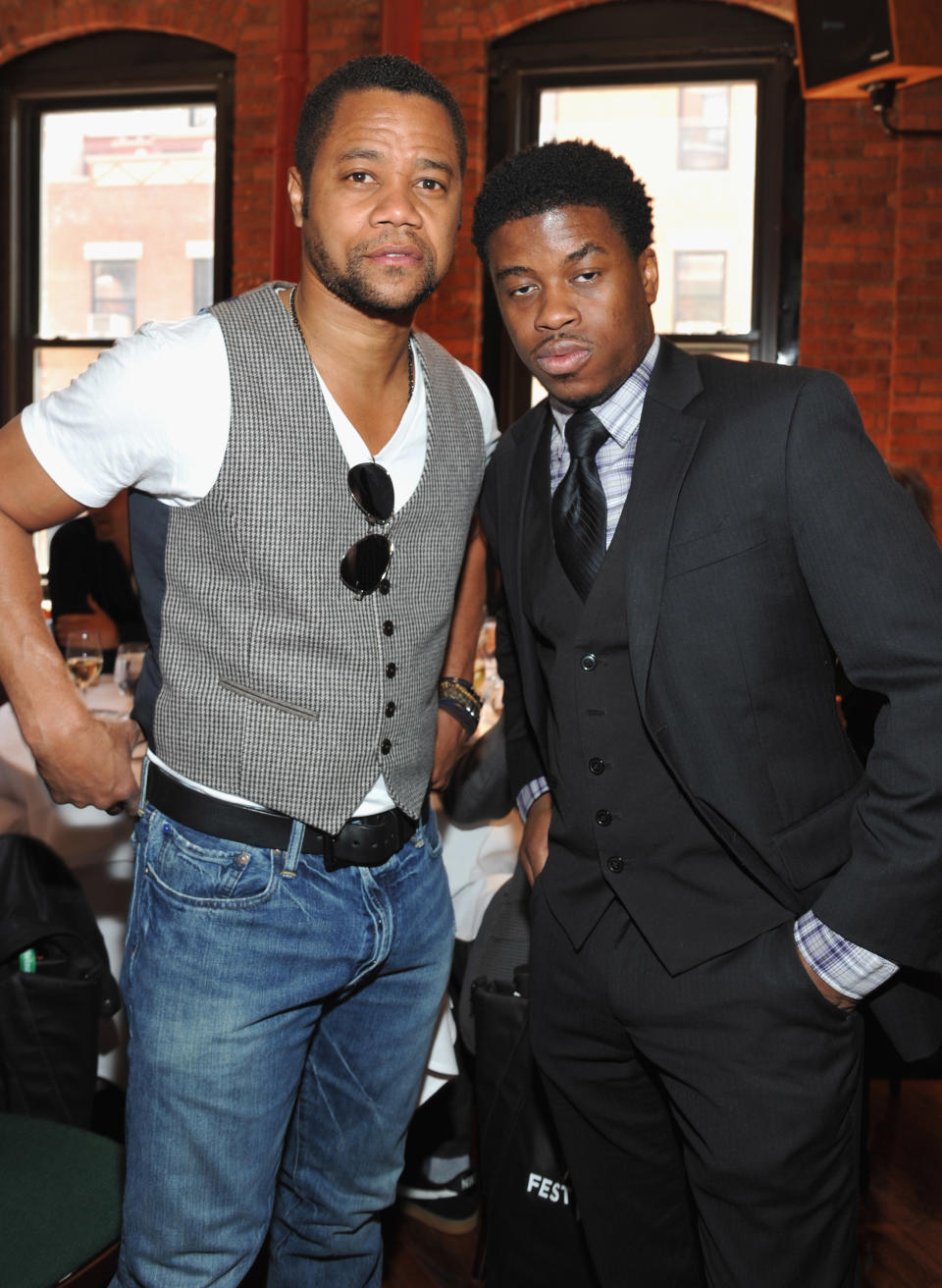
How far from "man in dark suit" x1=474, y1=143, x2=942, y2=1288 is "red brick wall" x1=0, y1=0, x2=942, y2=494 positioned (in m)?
4.36

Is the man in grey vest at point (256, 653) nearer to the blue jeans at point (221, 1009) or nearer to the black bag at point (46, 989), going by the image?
the blue jeans at point (221, 1009)

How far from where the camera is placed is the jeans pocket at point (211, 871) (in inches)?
51.9

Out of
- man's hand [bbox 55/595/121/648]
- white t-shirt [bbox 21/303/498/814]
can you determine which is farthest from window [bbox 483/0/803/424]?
white t-shirt [bbox 21/303/498/814]

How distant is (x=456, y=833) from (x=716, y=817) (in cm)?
120

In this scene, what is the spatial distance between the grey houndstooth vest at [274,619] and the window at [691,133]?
4.62m

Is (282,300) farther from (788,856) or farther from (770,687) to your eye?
(788,856)

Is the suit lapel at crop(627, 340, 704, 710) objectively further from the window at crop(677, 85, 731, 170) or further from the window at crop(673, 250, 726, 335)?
the window at crop(677, 85, 731, 170)

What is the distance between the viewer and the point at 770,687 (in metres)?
1.27

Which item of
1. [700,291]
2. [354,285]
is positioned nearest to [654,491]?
[354,285]

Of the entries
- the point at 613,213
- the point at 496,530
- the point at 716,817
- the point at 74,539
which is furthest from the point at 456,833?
the point at 74,539

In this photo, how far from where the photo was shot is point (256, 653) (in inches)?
52.5

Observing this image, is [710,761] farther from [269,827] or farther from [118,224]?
[118,224]

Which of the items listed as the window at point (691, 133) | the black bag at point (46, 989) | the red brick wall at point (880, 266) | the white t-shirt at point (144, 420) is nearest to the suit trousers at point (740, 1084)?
the white t-shirt at point (144, 420)

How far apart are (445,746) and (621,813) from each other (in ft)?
1.27
